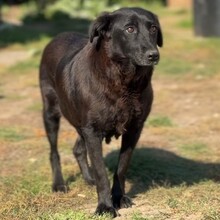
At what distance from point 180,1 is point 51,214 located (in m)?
22.2

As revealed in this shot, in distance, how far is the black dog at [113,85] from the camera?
16.0ft

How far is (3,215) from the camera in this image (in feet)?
17.2

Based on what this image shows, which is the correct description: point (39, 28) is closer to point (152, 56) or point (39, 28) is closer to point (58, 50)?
point (58, 50)

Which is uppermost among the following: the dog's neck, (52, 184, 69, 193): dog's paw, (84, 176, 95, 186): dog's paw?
the dog's neck

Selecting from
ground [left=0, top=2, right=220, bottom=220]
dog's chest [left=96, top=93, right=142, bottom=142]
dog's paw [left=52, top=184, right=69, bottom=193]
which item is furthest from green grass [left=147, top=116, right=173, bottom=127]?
dog's chest [left=96, top=93, right=142, bottom=142]

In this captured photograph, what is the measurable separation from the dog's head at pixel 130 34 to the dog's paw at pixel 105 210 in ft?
3.99

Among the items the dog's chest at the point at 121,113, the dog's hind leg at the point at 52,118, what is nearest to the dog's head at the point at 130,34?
the dog's chest at the point at 121,113

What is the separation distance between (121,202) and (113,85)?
1071mm

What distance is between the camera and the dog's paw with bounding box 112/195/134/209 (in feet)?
17.6

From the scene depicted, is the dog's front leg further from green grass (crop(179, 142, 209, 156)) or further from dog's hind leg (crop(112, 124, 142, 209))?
green grass (crop(179, 142, 209, 156))

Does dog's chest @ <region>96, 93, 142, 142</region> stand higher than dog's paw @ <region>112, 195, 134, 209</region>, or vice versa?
dog's chest @ <region>96, 93, 142, 142</region>

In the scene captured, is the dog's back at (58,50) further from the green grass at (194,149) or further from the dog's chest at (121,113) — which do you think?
the green grass at (194,149)

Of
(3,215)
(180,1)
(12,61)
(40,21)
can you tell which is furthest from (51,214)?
(180,1)

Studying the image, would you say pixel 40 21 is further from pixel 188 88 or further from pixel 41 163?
pixel 41 163
